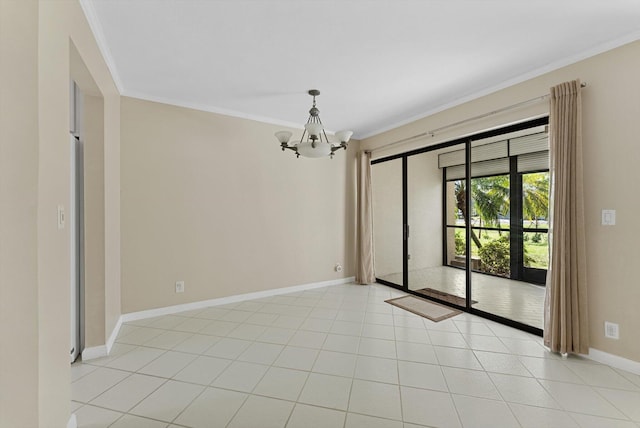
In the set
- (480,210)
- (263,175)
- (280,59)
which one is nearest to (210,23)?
(280,59)

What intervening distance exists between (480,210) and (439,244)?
0.82 metres

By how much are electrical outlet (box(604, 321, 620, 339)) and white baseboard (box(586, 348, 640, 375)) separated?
156 millimetres

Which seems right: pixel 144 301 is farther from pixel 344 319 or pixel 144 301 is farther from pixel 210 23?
pixel 210 23

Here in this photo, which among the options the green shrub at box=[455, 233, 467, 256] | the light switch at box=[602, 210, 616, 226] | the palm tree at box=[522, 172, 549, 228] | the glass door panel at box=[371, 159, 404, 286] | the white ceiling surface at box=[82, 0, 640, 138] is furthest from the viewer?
the glass door panel at box=[371, 159, 404, 286]

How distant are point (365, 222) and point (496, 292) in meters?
2.19

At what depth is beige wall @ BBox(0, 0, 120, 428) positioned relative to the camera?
3.53ft

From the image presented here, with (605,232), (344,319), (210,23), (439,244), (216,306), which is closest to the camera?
(210,23)

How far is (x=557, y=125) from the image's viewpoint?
255 cm

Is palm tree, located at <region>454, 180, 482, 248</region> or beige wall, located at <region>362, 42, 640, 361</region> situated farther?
palm tree, located at <region>454, 180, 482, 248</region>

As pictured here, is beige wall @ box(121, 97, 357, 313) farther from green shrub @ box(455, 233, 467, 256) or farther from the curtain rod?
green shrub @ box(455, 233, 467, 256)

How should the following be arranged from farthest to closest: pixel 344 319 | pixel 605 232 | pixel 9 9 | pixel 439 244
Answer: pixel 439 244 < pixel 344 319 < pixel 605 232 < pixel 9 9

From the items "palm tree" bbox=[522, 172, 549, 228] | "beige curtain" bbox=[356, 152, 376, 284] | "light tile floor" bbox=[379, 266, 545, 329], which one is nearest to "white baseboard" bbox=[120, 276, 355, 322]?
"beige curtain" bbox=[356, 152, 376, 284]

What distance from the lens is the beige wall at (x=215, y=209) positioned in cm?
333

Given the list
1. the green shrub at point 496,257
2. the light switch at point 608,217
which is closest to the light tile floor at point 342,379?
the green shrub at point 496,257
